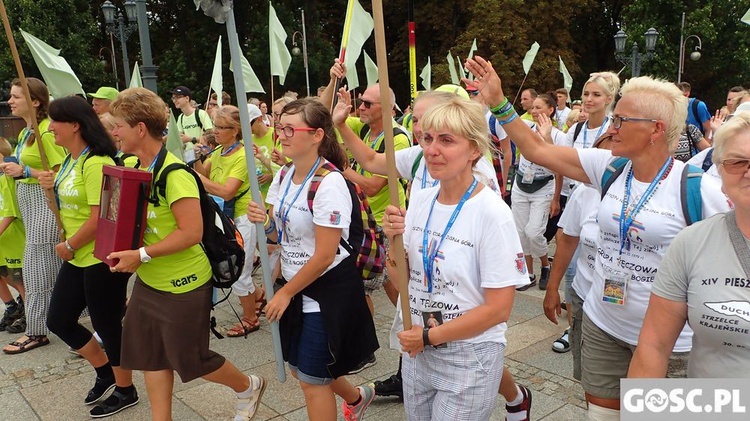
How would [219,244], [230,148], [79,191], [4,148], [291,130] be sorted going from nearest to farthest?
1. [291,130]
2. [219,244]
3. [79,191]
4. [230,148]
5. [4,148]

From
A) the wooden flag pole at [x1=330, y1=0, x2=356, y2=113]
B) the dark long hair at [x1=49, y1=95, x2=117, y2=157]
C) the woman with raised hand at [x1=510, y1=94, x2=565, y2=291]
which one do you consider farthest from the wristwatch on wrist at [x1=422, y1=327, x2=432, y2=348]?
the woman with raised hand at [x1=510, y1=94, x2=565, y2=291]

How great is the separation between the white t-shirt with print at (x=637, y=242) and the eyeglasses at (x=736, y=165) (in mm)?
543

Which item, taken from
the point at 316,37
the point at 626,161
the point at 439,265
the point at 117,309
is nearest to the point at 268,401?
the point at 117,309

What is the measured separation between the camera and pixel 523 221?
20.5 feet

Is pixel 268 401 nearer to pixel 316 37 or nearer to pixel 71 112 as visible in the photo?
pixel 71 112

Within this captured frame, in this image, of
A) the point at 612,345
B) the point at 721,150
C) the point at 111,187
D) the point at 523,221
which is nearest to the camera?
the point at 721,150

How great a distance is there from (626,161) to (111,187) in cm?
256

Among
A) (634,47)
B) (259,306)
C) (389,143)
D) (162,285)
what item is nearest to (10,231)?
(259,306)

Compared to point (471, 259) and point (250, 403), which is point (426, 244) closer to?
point (471, 259)

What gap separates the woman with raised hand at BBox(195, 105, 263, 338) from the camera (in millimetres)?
5055

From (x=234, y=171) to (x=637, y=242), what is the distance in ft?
11.7

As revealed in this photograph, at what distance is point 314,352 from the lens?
2812 mm

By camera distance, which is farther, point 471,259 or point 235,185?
point 235,185

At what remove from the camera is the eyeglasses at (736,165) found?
1.68m
